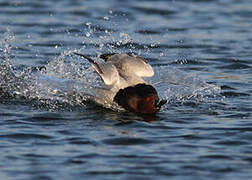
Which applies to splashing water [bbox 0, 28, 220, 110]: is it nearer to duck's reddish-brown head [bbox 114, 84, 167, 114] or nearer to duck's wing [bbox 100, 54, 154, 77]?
duck's reddish-brown head [bbox 114, 84, 167, 114]

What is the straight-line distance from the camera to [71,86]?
7.73 meters

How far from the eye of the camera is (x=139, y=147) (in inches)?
237

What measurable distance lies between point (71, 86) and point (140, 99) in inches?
45.2

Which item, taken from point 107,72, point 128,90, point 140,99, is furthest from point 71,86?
point 140,99

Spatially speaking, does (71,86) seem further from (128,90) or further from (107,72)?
(128,90)

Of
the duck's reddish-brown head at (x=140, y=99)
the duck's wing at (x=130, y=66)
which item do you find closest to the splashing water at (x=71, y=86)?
the duck's reddish-brown head at (x=140, y=99)

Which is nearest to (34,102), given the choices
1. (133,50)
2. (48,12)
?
(133,50)

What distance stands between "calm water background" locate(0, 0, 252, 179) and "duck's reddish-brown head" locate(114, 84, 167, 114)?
0.11 meters

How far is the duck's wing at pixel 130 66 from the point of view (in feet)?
24.4

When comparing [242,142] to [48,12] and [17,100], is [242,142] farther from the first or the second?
[48,12]

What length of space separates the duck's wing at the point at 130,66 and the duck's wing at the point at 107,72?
33cm

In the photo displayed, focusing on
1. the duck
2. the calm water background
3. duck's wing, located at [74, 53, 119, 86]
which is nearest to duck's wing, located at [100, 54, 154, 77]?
the duck

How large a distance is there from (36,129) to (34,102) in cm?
107

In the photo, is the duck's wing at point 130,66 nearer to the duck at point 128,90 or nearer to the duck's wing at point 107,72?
the duck at point 128,90
